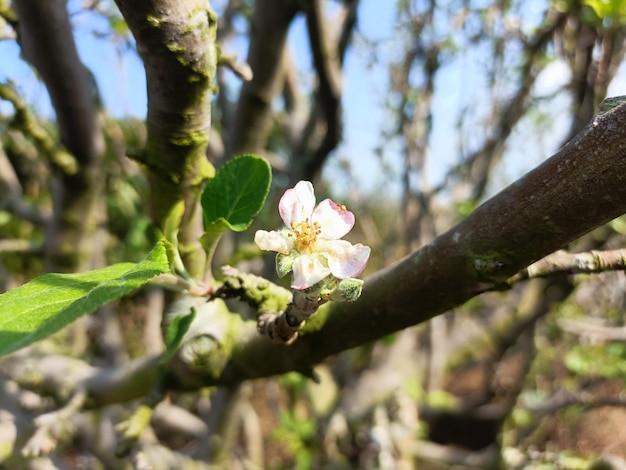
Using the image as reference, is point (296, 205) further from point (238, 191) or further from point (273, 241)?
point (238, 191)

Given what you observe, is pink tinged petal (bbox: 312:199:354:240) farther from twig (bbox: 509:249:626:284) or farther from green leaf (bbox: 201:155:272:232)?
twig (bbox: 509:249:626:284)

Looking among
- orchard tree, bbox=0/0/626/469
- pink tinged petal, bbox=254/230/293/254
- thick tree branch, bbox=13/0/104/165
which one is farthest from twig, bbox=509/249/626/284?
thick tree branch, bbox=13/0/104/165

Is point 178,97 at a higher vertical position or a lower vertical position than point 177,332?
higher

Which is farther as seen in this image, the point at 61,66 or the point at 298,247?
the point at 61,66

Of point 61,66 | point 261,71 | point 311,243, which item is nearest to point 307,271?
point 311,243

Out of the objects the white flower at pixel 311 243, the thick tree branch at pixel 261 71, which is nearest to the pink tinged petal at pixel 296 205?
the white flower at pixel 311 243

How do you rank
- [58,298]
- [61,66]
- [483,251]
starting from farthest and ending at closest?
1. [61,66]
2. [483,251]
3. [58,298]

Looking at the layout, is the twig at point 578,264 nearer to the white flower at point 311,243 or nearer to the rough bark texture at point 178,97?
the white flower at point 311,243
